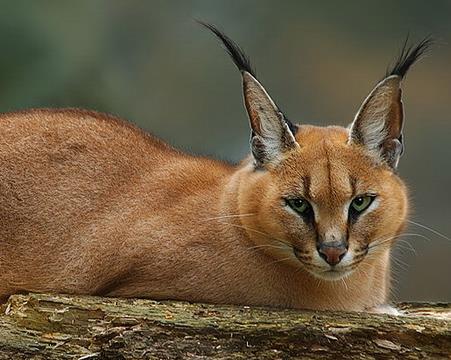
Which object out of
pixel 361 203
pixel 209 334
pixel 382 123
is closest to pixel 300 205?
pixel 361 203

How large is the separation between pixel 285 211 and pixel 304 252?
0.19 meters

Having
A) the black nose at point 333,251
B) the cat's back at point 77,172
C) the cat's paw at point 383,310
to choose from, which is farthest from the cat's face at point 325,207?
the cat's back at point 77,172

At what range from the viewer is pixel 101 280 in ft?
13.6

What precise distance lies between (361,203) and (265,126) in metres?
0.53

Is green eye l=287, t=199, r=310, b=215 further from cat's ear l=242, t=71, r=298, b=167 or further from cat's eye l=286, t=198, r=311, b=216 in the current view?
cat's ear l=242, t=71, r=298, b=167

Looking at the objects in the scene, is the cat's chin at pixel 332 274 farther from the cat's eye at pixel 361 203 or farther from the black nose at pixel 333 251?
the cat's eye at pixel 361 203

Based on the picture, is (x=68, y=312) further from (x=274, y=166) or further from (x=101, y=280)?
(x=274, y=166)

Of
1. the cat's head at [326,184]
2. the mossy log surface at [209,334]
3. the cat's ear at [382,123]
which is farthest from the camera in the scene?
the cat's ear at [382,123]

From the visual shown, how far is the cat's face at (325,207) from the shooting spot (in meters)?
3.70

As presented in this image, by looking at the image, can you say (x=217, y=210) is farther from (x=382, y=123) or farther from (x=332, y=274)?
(x=382, y=123)

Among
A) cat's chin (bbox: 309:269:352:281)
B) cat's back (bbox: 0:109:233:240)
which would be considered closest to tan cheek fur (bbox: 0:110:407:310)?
cat's back (bbox: 0:109:233:240)

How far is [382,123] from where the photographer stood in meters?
3.95

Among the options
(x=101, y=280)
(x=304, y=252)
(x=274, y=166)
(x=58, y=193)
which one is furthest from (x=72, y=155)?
(x=304, y=252)

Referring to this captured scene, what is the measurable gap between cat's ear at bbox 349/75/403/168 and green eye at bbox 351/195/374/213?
23 centimetres
